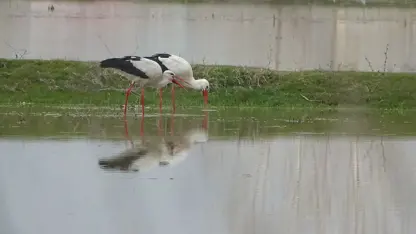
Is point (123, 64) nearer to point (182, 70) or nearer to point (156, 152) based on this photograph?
point (182, 70)

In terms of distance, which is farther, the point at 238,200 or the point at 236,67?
the point at 236,67

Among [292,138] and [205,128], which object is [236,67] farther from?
[292,138]

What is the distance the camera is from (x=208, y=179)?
828 centimetres

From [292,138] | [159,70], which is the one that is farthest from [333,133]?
[159,70]

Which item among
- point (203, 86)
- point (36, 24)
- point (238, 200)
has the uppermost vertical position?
point (36, 24)

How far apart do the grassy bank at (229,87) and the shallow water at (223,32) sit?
177 centimetres

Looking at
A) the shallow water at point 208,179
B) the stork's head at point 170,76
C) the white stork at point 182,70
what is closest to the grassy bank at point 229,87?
the white stork at point 182,70

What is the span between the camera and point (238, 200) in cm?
731

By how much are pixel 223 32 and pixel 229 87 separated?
3.25m

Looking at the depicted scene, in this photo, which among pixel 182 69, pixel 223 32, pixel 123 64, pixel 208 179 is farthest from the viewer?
pixel 223 32

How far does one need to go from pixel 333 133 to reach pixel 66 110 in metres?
5.13

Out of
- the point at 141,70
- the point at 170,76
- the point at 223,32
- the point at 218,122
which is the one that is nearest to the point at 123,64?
the point at 141,70

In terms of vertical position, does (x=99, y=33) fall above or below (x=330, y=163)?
above

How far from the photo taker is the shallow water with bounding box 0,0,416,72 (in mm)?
21125
